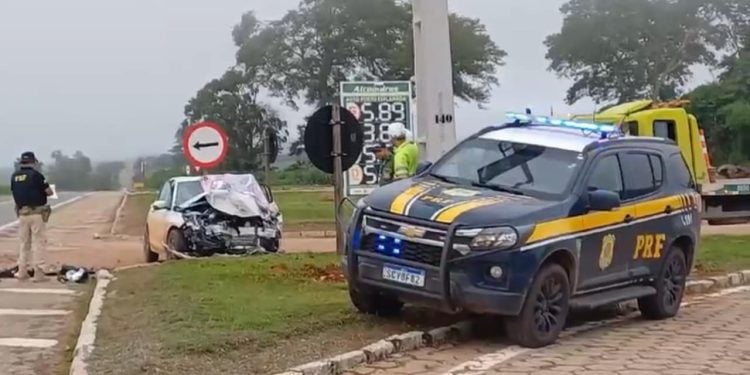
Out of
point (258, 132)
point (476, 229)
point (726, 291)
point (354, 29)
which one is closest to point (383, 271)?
point (476, 229)

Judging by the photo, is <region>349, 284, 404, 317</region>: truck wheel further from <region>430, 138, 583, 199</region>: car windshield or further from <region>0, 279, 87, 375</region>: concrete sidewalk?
<region>0, 279, 87, 375</region>: concrete sidewalk

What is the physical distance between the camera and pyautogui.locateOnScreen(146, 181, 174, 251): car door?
1966 centimetres

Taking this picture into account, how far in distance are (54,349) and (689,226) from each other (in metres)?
6.66

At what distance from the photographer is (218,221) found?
63.0ft

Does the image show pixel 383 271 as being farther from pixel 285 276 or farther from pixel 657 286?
pixel 285 276

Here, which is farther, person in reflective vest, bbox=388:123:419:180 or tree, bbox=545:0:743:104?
tree, bbox=545:0:743:104

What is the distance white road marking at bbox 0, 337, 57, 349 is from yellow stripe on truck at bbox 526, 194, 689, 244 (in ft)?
14.9

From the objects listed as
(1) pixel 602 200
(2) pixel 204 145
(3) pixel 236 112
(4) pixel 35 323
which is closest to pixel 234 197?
(2) pixel 204 145

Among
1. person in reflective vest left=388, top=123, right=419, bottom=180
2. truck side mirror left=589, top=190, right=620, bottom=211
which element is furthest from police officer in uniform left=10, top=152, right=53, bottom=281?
truck side mirror left=589, top=190, right=620, bottom=211

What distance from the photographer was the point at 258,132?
69.1 m

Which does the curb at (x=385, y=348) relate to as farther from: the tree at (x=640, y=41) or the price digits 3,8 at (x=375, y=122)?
the tree at (x=640, y=41)

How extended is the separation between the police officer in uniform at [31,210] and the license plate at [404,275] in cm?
815

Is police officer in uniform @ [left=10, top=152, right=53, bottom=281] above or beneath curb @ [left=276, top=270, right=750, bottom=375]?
above

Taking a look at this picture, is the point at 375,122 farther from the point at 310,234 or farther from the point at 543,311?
the point at 543,311
